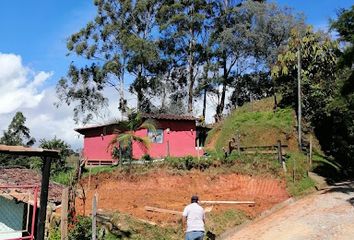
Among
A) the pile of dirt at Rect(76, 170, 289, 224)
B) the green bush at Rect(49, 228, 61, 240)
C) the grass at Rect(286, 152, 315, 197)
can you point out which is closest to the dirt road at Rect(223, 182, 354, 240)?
the grass at Rect(286, 152, 315, 197)

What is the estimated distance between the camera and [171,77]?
45.5 meters

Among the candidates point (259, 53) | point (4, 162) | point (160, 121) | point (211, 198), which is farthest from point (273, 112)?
point (4, 162)

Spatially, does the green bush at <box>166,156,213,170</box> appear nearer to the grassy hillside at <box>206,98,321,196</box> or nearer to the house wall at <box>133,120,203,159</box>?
the grassy hillside at <box>206,98,321,196</box>

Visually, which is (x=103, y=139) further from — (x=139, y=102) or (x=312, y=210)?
(x=312, y=210)

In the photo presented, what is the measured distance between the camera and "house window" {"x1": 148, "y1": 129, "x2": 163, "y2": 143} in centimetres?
3284

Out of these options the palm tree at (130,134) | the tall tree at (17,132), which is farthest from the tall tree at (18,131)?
the palm tree at (130,134)

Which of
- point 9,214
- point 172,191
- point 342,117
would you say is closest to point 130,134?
point 172,191

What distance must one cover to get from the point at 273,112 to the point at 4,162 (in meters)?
20.9

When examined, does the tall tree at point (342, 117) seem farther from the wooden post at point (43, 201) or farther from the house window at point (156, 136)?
the wooden post at point (43, 201)

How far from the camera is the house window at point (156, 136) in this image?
3284 centimetres

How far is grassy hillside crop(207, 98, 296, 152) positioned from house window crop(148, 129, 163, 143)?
3.74 metres

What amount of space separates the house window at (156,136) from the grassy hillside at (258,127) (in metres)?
3.74

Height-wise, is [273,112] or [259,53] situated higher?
[259,53]

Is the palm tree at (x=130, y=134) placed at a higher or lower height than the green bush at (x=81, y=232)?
higher
